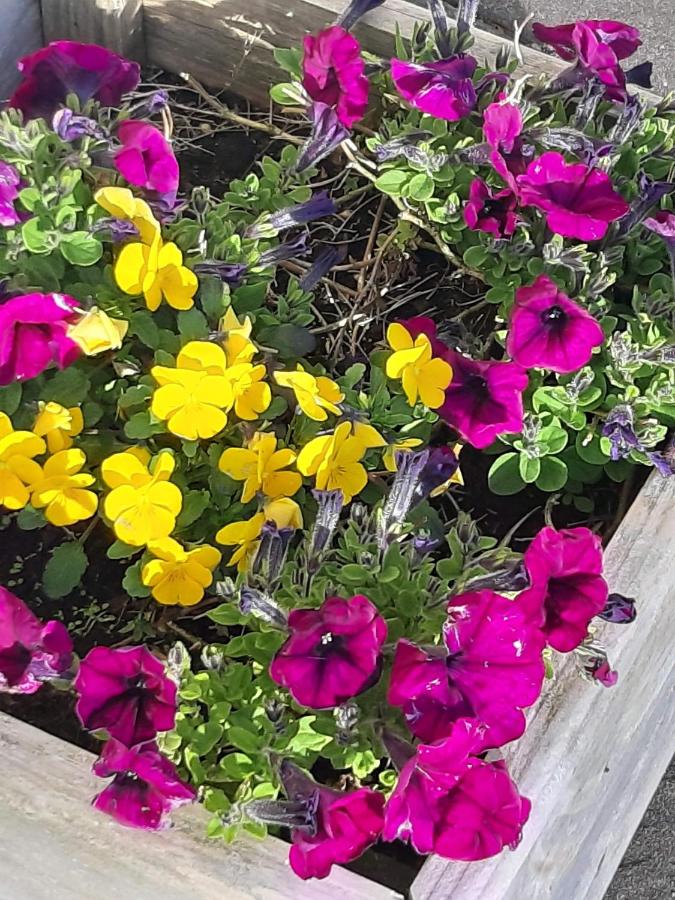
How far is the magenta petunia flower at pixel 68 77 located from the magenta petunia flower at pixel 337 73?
204 mm

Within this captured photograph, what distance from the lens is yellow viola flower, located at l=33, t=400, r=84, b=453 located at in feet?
3.35

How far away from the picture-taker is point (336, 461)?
1056 millimetres

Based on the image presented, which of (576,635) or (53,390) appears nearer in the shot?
(576,635)

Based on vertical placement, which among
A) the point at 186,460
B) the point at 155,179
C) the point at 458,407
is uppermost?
the point at 155,179

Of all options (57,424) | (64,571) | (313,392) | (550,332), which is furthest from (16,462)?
(550,332)

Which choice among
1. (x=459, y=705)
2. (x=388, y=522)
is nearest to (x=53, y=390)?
(x=388, y=522)

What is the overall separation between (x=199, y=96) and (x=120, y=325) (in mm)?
756

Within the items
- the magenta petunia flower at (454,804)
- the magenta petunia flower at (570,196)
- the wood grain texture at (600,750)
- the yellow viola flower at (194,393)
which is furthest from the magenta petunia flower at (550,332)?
the magenta petunia flower at (454,804)

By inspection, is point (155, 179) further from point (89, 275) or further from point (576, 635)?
point (576, 635)

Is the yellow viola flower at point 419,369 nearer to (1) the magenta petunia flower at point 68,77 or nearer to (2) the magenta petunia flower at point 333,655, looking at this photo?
(2) the magenta petunia flower at point 333,655

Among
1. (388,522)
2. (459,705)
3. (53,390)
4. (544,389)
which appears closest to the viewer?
(459,705)

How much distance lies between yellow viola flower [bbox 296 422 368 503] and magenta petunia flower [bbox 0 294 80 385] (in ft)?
Result: 0.80

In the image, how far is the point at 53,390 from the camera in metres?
1.10

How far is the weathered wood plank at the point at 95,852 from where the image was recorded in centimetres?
91
